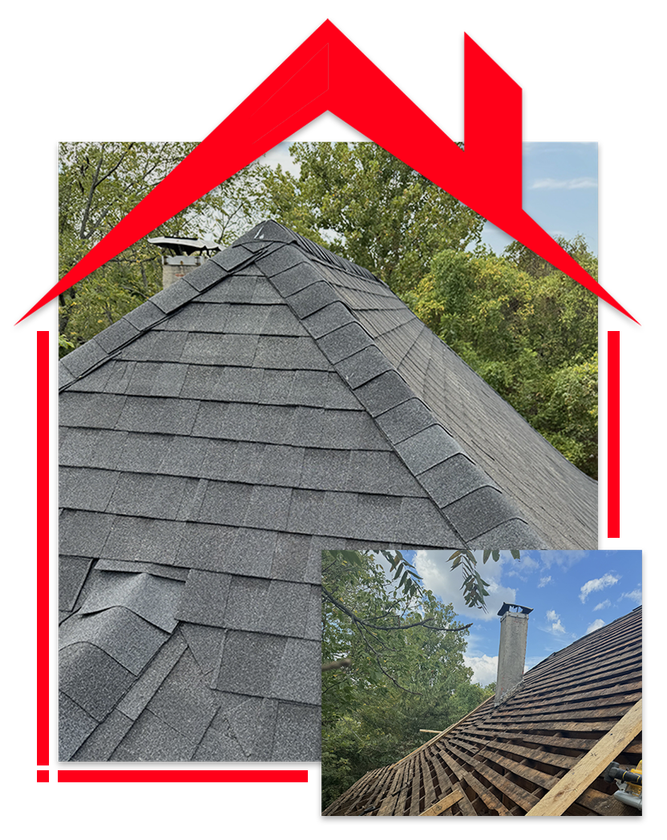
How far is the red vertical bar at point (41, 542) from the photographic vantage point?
2941mm

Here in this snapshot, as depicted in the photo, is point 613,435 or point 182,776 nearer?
point 182,776

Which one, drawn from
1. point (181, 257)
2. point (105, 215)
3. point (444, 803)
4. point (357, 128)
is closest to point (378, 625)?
point (444, 803)

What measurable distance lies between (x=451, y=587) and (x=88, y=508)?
216 cm

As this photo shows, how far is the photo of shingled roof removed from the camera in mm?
2701

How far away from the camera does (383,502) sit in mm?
3055

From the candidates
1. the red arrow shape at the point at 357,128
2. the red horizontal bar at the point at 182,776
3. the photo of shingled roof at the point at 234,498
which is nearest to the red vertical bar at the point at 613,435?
the photo of shingled roof at the point at 234,498

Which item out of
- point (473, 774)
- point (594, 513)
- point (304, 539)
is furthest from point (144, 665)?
point (594, 513)

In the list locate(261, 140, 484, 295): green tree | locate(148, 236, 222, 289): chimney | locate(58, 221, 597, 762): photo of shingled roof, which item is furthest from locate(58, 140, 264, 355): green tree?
locate(58, 221, 597, 762): photo of shingled roof

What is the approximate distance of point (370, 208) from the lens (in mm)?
23000

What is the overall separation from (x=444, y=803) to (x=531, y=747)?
0.51 meters

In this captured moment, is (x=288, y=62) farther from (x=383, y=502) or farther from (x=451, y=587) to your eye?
(x=451, y=587)

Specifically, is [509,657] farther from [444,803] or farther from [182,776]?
[182,776]

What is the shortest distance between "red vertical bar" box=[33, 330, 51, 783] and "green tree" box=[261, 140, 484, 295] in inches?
807

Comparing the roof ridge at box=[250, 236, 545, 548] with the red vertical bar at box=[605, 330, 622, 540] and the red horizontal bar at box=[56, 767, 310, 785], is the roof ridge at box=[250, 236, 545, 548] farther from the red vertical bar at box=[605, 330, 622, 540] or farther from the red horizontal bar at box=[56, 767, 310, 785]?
the red horizontal bar at box=[56, 767, 310, 785]
